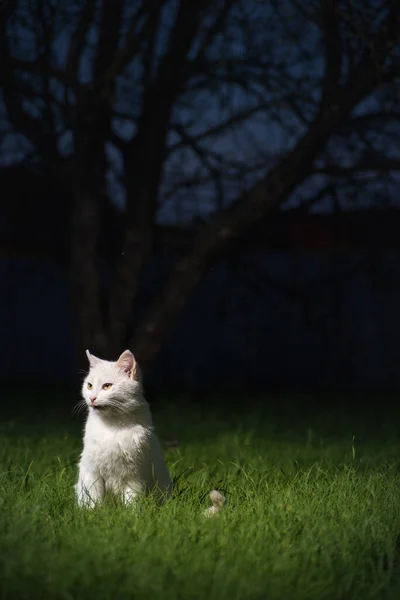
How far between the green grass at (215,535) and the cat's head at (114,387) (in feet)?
1.64

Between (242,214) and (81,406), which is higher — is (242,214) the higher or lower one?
the higher one

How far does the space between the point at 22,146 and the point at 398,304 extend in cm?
589

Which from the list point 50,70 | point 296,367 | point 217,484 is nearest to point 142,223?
point 50,70

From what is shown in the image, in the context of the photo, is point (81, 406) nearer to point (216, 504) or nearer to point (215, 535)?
point (216, 504)

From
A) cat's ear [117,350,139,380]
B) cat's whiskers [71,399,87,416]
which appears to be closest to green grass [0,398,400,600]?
cat's whiskers [71,399,87,416]

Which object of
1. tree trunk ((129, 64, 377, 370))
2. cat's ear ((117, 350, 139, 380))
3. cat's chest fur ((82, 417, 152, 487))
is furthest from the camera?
tree trunk ((129, 64, 377, 370))

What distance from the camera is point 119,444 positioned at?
4379 millimetres

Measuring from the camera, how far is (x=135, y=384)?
176 inches

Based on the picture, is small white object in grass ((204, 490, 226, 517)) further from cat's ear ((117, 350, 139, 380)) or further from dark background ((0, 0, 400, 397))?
dark background ((0, 0, 400, 397))

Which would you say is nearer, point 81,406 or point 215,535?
point 215,535

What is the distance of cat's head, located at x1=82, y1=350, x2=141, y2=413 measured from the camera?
14.5 ft

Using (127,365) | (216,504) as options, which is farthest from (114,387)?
(216,504)

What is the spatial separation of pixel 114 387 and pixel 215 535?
906mm

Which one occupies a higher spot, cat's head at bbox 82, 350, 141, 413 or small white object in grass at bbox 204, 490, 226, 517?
cat's head at bbox 82, 350, 141, 413
